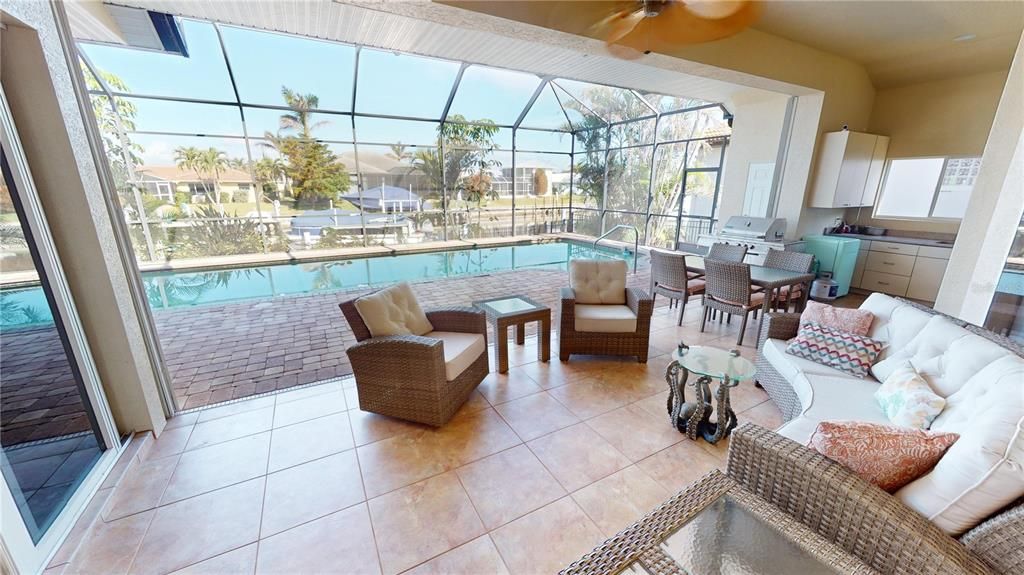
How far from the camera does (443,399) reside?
2326mm

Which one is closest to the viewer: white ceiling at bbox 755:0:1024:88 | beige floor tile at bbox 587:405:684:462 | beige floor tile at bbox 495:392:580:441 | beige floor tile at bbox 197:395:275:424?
beige floor tile at bbox 587:405:684:462

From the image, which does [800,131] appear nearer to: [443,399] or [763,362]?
[763,362]

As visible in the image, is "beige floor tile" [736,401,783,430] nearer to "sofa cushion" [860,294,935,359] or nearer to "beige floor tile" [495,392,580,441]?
"sofa cushion" [860,294,935,359]

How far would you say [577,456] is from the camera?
2.13m

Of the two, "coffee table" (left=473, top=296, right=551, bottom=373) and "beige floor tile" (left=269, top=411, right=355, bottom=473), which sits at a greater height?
"coffee table" (left=473, top=296, right=551, bottom=373)

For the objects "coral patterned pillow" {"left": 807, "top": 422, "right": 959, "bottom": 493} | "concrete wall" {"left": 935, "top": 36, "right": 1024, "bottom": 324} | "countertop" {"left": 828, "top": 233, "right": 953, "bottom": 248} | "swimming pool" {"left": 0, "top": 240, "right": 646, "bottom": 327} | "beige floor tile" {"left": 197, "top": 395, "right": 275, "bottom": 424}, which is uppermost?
"concrete wall" {"left": 935, "top": 36, "right": 1024, "bottom": 324}

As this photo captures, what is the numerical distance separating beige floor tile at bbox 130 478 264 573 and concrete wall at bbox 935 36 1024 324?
4.88 metres

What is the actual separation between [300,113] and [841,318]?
918 centimetres

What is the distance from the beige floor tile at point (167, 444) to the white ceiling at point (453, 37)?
3028 millimetres

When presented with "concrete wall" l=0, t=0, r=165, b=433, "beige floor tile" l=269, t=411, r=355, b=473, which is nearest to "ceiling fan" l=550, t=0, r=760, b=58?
"concrete wall" l=0, t=0, r=165, b=433

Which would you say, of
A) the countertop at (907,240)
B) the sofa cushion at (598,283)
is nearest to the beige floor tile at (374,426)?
the sofa cushion at (598,283)

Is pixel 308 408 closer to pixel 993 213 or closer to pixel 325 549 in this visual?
pixel 325 549

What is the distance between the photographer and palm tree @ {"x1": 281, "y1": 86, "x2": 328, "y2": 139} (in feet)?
24.7

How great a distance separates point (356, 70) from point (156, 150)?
4.08 metres
